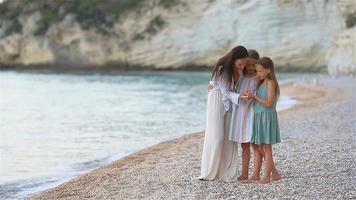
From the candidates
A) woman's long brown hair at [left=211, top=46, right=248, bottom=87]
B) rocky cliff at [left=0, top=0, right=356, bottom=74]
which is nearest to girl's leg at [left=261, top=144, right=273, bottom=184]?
woman's long brown hair at [left=211, top=46, right=248, bottom=87]

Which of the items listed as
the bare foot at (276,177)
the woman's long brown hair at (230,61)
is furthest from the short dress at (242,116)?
the bare foot at (276,177)

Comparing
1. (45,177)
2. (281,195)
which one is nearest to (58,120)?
(45,177)

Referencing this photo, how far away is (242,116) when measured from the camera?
30.3 ft

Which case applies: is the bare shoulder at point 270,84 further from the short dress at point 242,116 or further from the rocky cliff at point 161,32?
the rocky cliff at point 161,32

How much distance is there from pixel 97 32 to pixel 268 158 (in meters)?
73.0

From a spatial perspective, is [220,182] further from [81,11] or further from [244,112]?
[81,11]

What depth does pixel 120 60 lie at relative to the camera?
79.8 meters

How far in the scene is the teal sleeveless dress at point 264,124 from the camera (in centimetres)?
902

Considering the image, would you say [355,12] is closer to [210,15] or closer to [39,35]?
[210,15]

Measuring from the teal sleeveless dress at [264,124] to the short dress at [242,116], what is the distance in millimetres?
114

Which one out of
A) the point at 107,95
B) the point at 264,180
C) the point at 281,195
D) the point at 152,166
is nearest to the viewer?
the point at 281,195

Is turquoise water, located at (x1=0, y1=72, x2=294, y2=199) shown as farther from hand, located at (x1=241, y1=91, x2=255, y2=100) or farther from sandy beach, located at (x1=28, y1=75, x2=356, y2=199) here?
hand, located at (x1=241, y1=91, x2=255, y2=100)

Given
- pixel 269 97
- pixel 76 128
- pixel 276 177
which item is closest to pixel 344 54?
pixel 76 128

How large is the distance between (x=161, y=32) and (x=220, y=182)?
228ft
